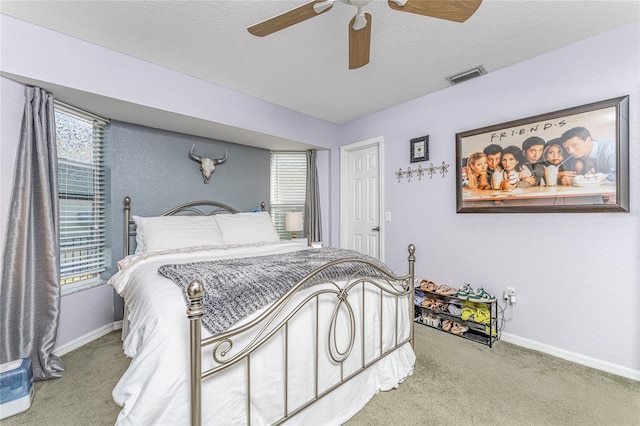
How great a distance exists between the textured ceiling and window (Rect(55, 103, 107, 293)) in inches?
33.4

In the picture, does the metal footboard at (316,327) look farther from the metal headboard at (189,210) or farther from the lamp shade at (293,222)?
the metal headboard at (189,210)

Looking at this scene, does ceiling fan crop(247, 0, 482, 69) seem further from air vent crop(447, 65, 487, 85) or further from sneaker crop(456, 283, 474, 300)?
sneaker crop(456, 283, 474, 300)

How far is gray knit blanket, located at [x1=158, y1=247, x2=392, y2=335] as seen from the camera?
1202mm

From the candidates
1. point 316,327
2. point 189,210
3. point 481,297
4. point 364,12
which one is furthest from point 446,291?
point 189,210

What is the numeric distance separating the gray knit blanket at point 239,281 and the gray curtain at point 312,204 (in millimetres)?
2241

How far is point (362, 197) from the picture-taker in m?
4.00

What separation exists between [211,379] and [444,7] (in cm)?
201

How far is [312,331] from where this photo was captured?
146 cm

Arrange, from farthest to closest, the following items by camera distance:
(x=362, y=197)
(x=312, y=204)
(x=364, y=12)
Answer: (x=312, y=204) → (x=362, y=197) → (x=364, y=12)

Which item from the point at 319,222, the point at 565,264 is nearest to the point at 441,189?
the point at 565,264

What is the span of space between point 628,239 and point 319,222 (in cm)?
305

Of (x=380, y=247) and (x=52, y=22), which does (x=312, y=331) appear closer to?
(x=380, y=247)

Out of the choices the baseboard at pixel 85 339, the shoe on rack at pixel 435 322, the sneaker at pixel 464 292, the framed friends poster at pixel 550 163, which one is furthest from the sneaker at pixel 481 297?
the baseboard at pixel 85 339

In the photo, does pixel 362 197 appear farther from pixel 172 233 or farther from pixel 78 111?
pixel 78 111
